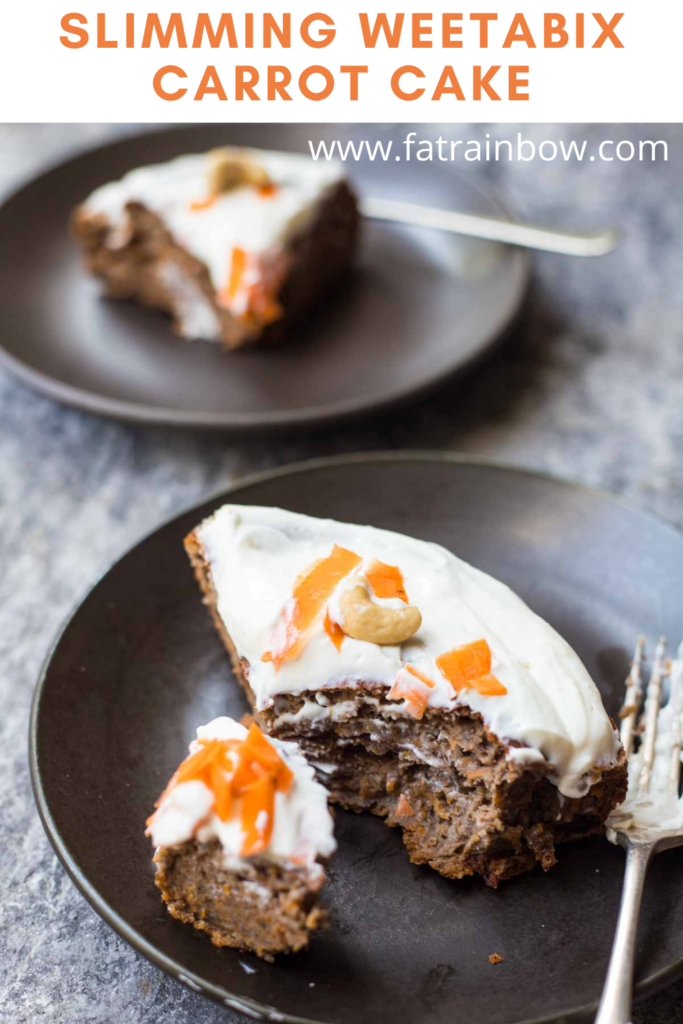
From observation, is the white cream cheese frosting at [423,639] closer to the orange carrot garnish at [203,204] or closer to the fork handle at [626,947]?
the fork handle at [626,947]

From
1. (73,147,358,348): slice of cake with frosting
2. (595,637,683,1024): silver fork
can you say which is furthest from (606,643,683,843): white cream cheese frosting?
(73,147,358,348): slice of cake with frosting

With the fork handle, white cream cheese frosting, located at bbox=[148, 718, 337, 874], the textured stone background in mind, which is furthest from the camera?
the textured stone background

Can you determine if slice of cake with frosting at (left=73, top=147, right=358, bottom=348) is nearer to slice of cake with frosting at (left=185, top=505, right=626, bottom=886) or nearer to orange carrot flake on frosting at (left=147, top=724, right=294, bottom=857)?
slice of cake with frosting at (left=185, top=505, right=626, bottom=886)

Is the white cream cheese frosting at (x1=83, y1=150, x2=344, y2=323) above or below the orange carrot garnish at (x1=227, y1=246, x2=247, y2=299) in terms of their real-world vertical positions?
above

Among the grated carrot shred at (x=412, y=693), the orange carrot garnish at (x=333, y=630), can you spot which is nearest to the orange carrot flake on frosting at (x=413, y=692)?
the grated carrot shred at (x=412, y=693)

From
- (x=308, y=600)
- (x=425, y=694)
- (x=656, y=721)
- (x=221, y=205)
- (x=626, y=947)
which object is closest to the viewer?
(x=626, y=947)

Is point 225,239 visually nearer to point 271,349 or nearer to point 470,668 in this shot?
point 271,349

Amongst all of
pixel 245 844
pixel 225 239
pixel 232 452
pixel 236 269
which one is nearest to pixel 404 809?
pixel 245 844
